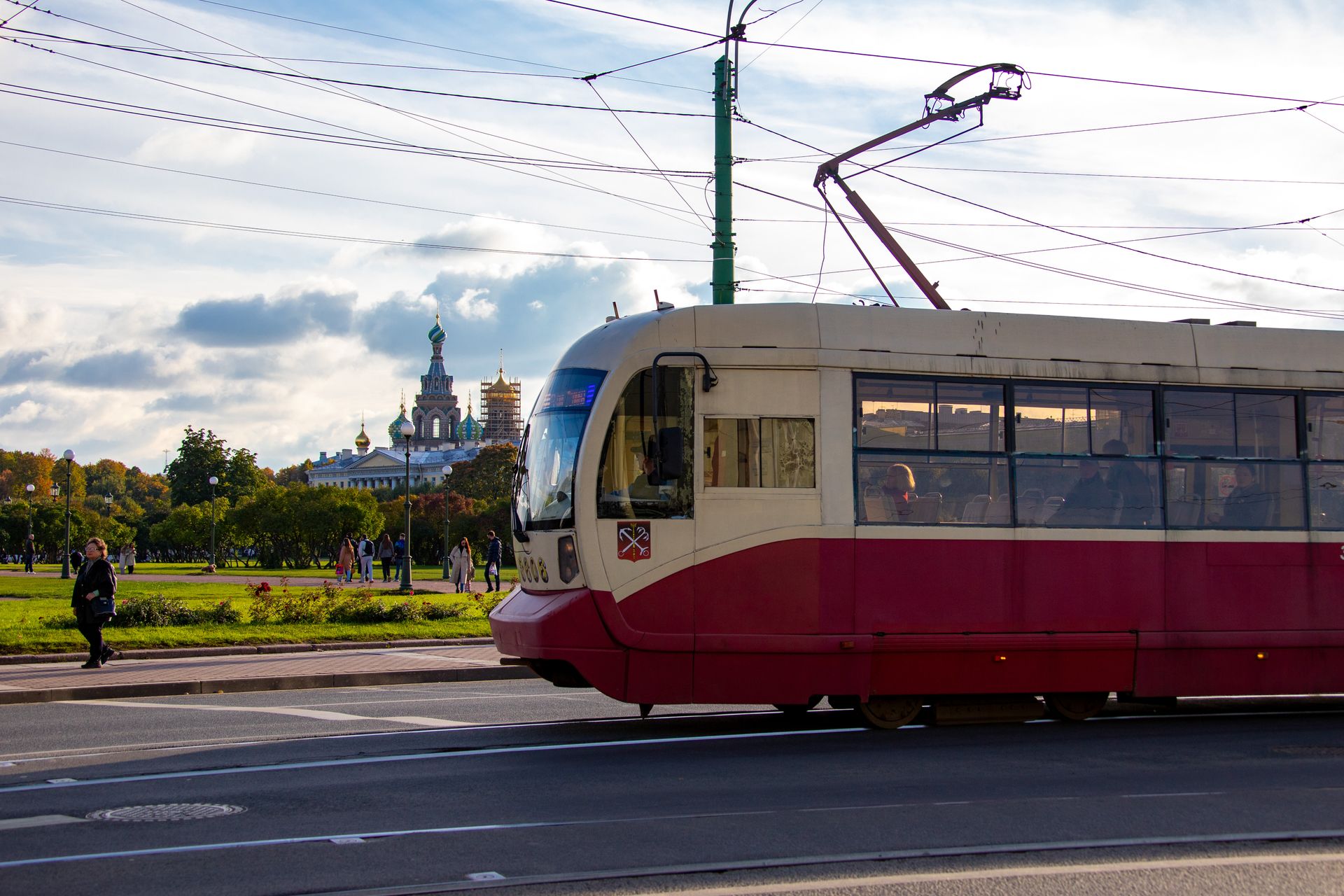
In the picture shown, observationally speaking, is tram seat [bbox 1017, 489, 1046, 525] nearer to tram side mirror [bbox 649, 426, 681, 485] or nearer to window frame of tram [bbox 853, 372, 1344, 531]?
window frame of tram [bbox 853, 372, 1344, 531]

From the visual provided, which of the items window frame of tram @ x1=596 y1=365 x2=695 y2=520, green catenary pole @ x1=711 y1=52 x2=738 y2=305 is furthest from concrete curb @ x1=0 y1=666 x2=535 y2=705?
window frame of tram @ x1=596 y1=365 x2=695 y2=520

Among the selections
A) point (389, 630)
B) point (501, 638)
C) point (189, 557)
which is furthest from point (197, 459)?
point (501, 638)

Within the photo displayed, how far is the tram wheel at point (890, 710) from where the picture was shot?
11.3 meters

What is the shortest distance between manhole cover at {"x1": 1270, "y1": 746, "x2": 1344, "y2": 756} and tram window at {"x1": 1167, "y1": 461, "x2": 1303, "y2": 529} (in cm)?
210

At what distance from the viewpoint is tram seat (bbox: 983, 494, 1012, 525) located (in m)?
11.4

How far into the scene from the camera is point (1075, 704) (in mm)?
12039

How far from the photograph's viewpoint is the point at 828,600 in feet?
35.8

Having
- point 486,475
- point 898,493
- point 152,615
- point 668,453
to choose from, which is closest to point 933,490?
point 898,493

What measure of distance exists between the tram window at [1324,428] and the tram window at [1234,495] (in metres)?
0.30

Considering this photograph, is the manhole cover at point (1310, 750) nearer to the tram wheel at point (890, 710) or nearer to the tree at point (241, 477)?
the tram wheel at point (890, 710)

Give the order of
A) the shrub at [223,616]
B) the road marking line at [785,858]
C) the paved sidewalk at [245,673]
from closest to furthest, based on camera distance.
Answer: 1. the road marking line at [785,858]
2. the paved sidewalk at [245,673]
3. the shrub at [223,616]

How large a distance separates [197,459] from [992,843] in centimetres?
10919

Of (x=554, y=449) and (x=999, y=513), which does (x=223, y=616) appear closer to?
(x=554, y=449)

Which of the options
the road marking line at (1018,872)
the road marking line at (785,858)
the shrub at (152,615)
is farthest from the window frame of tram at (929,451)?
the shrub at (152,615)
